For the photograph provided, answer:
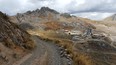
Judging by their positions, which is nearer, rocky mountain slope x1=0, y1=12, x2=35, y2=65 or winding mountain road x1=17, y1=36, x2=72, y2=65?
winding mountain road x1=17, y1=36, x2=72, y2=65

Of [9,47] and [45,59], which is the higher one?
→ [9,47]

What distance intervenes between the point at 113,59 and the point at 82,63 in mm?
76179

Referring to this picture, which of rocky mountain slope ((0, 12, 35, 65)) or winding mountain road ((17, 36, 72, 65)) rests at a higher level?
rocky mountain slope ((0, 12, 35, 65))

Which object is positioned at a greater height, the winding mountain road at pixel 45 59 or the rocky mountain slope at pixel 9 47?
the rocky mountain slope at pixel 9 47

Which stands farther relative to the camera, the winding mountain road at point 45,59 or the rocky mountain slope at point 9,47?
the rocky mountain slope at point 9,47

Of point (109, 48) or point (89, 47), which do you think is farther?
point (109, 48)

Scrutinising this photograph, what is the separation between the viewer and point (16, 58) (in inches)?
1777

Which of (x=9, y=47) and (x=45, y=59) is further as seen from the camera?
(x=9, y=47)

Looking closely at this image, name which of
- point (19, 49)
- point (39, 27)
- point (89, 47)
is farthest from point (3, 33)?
point (39, 27)

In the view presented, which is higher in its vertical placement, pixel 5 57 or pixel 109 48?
A: pixel 5 57

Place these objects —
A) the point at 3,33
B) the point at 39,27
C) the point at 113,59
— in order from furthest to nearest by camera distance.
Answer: the point at 39,27
the point at 113,59
the point at 3,33

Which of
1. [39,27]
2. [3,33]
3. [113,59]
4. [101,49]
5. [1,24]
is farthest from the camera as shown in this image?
[39,27]

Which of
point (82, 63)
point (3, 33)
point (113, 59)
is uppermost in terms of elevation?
point (3, 33)

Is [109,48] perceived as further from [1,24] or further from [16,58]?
[16,58]
